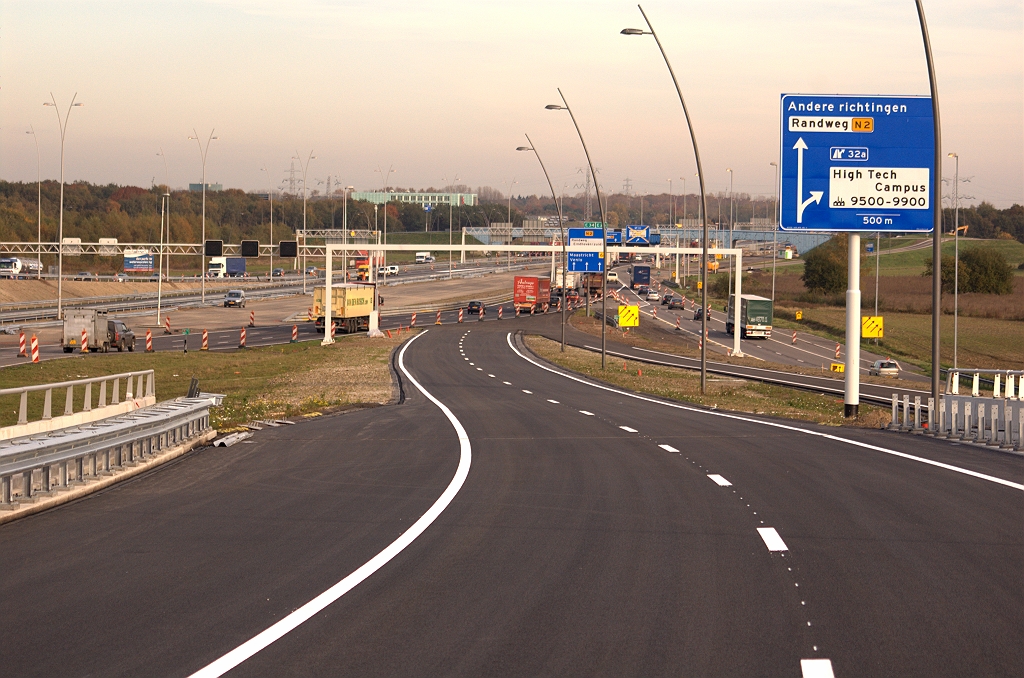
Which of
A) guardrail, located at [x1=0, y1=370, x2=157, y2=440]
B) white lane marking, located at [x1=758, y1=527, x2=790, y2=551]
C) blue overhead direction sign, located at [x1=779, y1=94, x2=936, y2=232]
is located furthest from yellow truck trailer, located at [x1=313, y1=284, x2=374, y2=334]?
white lane marking, located at [x1=758, y1=527, x2=790, y2=551]

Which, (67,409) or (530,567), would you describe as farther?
(67,409)

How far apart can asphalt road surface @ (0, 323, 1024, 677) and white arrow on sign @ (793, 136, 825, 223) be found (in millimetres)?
10556

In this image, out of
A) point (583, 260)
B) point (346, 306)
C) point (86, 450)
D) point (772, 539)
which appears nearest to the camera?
point (772, 539)

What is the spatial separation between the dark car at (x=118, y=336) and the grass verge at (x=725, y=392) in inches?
1004

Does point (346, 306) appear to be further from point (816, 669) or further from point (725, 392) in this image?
point (816, 669)

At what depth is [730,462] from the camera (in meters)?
15.9

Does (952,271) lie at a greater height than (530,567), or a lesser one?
greater

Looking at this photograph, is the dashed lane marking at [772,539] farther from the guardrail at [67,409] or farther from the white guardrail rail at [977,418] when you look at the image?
the white guardrail rail at [977,418]

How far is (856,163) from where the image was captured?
26.2 metres

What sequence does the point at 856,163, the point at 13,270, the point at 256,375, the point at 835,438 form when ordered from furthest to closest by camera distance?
the point at 13,270, the point at 256,375, the point at 856,163, the point at 835,438

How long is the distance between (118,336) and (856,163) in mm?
51419

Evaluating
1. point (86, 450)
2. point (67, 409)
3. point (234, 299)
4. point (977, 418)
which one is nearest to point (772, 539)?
point (86, 450)

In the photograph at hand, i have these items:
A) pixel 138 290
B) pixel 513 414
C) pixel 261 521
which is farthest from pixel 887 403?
pixel 138 290

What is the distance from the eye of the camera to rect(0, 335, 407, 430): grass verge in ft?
99.5
